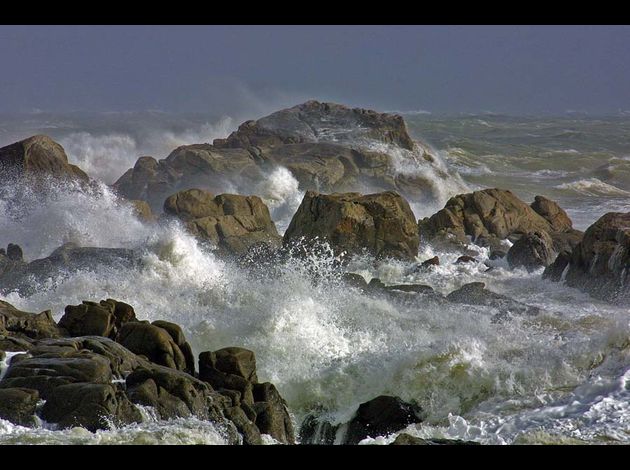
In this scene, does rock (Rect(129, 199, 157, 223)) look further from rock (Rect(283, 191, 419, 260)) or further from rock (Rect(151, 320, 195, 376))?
rock (Rect(151, 320, 195, 376))

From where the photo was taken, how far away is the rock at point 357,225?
17125 millimetres

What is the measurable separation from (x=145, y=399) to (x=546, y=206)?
57.9ft

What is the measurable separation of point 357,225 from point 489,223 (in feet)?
15.7

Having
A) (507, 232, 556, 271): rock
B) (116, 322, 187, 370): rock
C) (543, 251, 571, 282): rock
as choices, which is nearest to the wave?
(507, 232, 556, 271): rock

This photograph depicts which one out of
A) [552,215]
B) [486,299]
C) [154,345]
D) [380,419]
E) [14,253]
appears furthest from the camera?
[552,215]

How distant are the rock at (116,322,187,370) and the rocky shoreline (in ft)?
0.05

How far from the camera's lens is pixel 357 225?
17.3 metres

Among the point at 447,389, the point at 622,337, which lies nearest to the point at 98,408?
the point at 447,389

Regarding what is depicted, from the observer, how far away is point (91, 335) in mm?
9078

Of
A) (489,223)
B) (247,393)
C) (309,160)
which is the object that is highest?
Answer: (309,160)

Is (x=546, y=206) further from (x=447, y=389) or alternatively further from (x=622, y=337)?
(x=447, y=389)

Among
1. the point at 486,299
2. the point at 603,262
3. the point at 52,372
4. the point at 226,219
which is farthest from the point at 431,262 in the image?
the point at 52,372

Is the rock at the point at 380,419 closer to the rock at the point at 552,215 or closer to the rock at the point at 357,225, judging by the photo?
the rock at the point at 357,225

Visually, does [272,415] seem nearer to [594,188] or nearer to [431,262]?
[431,262]
